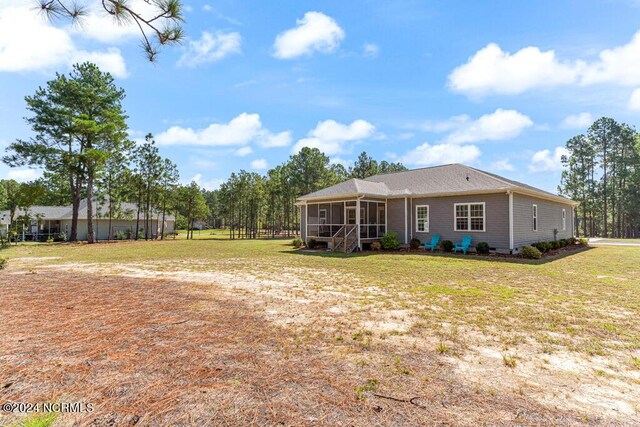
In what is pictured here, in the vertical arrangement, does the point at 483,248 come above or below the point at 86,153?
below

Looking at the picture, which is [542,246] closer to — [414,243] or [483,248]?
[483,248]

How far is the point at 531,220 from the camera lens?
52.7ft

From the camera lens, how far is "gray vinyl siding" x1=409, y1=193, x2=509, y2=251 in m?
14.5

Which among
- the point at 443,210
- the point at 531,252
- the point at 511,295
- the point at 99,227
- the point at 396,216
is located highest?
the point at 443,210

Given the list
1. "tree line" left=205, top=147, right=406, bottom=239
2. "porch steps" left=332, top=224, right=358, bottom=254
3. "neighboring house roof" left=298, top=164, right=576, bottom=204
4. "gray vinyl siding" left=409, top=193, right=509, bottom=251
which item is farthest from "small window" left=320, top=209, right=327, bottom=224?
"tree line" left=205, top=147, right=406, bottom=239

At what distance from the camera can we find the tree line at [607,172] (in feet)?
119

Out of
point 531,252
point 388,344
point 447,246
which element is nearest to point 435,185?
point 447,246

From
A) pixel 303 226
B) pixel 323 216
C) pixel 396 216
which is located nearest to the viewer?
pixel 396 216

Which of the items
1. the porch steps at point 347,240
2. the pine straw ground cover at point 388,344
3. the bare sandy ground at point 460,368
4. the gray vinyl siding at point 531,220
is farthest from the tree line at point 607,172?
the bare sandy ground at point 460,368

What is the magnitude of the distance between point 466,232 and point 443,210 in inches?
61.2

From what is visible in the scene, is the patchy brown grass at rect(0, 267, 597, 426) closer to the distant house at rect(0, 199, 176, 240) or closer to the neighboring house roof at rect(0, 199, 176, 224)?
the neighboring house roof at rect(0, 199, 176, 224)

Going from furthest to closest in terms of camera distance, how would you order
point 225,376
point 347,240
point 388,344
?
point 347,240 → point 388,344 → point 225,376

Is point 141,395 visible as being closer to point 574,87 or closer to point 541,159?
point 574,87

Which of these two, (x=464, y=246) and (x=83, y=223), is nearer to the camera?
(x=464, y=246)
